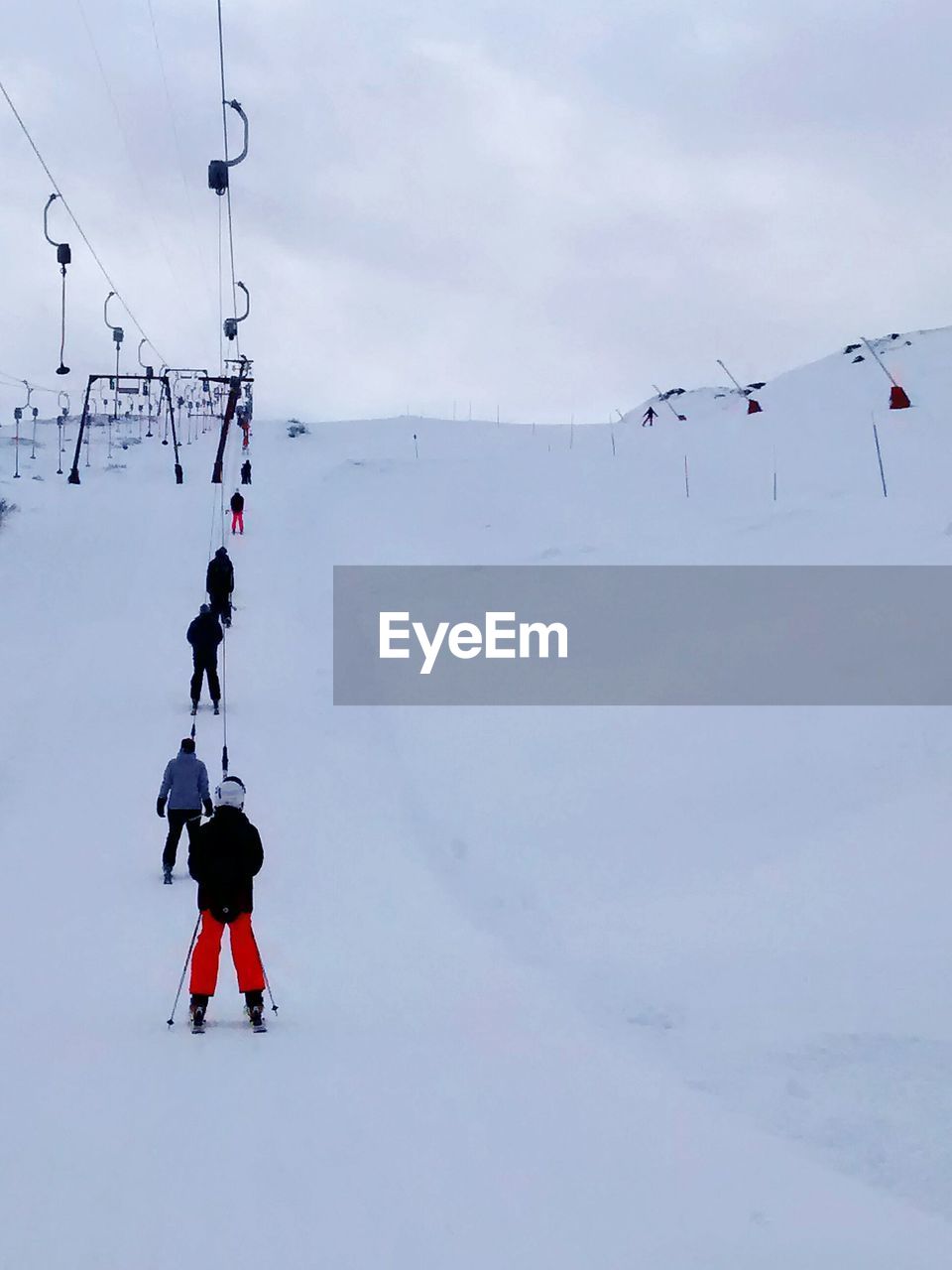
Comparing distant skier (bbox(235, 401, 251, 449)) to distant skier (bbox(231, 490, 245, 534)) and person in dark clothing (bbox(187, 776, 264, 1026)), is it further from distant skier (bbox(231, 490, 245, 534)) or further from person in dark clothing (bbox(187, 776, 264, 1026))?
person in dark clothing (bbox(187, 776, 264, 1026))

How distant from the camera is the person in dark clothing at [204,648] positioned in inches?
737

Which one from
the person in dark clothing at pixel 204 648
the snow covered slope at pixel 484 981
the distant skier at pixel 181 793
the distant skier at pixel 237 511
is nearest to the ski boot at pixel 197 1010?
the snow covered slope at pixel 484 981

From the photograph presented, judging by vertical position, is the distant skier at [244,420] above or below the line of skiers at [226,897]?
above

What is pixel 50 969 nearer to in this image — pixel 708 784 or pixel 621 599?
pixel 708 784

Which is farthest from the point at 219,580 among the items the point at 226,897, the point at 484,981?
the point at 226,897

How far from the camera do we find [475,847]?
560 inches

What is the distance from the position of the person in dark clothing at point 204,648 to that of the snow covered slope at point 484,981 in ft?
1.73

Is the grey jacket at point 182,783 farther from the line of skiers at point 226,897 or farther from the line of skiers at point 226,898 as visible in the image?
the line of skiers at point 226,898

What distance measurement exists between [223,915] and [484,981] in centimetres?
256

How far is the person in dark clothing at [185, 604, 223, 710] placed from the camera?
18.7 m

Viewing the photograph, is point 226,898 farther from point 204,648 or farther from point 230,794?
point 204,648

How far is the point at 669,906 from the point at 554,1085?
4246 mm

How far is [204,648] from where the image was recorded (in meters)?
18.8

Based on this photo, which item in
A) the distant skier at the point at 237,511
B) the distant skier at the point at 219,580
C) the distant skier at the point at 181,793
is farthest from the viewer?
the distant skier at the point at 237,511
